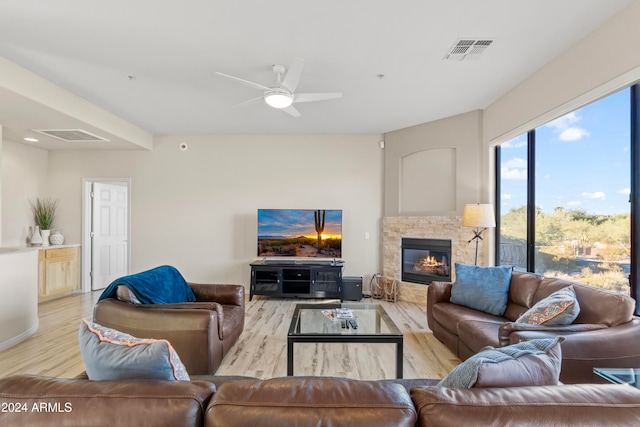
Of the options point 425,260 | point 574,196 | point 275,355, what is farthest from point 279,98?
point 425,260

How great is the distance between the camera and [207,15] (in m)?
2.40

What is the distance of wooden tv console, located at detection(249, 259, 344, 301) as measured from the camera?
5145 mm

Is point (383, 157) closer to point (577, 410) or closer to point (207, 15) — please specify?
point (207, 15)

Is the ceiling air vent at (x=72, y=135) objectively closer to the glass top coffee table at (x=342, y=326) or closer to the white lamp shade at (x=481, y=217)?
the glass top coffee table at (x=342, y=326)

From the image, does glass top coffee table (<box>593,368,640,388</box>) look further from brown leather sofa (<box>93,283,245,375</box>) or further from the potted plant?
the potted plant

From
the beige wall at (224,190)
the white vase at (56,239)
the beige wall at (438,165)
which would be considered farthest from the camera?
the beige wall at (224,190)

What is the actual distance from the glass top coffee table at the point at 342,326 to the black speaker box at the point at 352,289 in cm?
176

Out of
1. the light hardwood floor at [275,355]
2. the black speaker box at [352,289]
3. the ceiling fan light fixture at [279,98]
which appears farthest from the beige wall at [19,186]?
the black speaker box at [352,289]

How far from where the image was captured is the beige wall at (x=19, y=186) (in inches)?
194

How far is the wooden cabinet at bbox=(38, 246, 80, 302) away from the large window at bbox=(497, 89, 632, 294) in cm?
658

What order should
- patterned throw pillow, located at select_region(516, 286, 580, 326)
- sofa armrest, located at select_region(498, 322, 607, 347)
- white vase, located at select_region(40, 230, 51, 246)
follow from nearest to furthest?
sofa armrest, located at select_region(498, 322, 607, 347), patterned throw pillow, located at select_region(516, 286, 580, 326), white vase, located at select_region(40, 230, 51, 246)

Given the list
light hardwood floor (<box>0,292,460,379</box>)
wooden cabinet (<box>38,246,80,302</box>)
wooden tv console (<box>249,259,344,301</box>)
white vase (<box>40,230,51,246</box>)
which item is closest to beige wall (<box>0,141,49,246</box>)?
white vase (<box>40,230,51,246</box>)

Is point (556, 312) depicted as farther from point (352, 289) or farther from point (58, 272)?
point (58, 272)

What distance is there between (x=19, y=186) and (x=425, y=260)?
6539 millimetres
